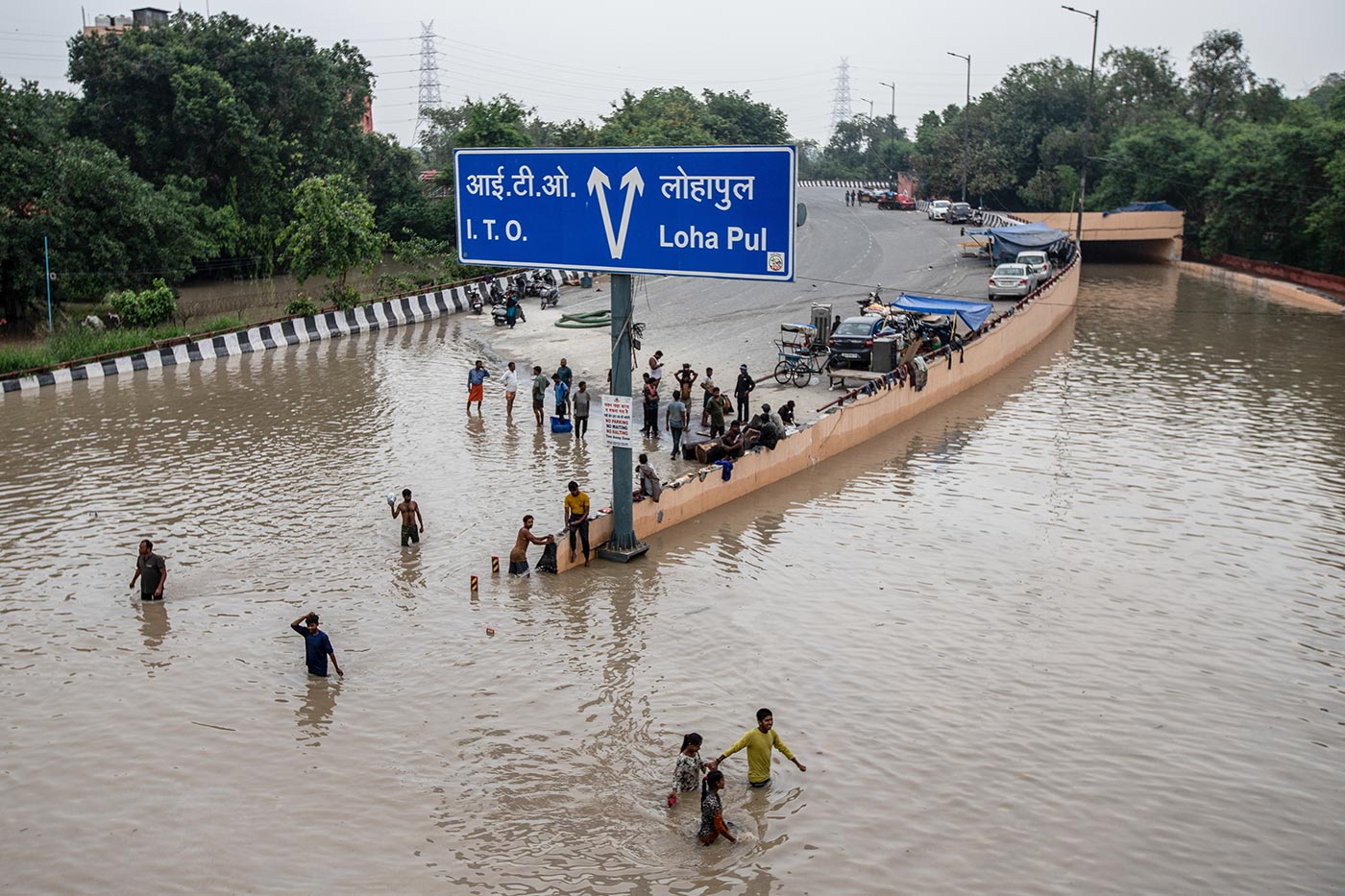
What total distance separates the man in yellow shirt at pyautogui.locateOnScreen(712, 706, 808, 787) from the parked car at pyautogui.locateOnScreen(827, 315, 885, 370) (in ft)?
63.9

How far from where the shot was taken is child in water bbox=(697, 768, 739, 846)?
33.3ft

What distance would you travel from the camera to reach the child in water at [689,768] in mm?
10758

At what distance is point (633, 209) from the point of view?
1667 centimetres

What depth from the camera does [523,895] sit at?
9.55 metres

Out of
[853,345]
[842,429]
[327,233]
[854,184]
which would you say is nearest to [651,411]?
[842,429]

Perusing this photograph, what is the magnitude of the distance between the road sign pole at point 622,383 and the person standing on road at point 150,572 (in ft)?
20.9

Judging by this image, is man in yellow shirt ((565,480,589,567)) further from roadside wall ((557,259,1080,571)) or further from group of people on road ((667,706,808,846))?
group of people on road ((667,706,808,846))

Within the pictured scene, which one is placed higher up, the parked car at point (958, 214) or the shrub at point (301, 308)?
the parked car at point (958, 214)

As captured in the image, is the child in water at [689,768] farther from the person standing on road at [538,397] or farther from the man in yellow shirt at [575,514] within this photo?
the person standing on road at [538,397]

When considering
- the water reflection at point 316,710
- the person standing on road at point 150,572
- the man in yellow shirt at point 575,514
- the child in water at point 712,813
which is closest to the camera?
the child in water at point 712,813

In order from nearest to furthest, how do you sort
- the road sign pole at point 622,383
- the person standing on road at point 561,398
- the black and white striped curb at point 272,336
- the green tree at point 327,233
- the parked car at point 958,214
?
the road sign pole at point 622,383
the person standing on road at point 561,398
the black and white striped curb at point 272,336
the green tree at point 327,233
the parked car at point 958,214

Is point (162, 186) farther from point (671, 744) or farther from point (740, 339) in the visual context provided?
point (671, 744)

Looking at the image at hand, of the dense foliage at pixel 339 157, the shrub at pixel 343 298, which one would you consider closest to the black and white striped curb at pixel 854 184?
the dense foliage at pixel 339 157

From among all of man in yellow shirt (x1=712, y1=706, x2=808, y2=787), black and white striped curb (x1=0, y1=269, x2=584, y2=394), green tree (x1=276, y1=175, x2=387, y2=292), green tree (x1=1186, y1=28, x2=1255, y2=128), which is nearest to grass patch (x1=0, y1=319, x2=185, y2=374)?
black and white striped curb (x1=0, y1=269, x2=584, y2=394)
